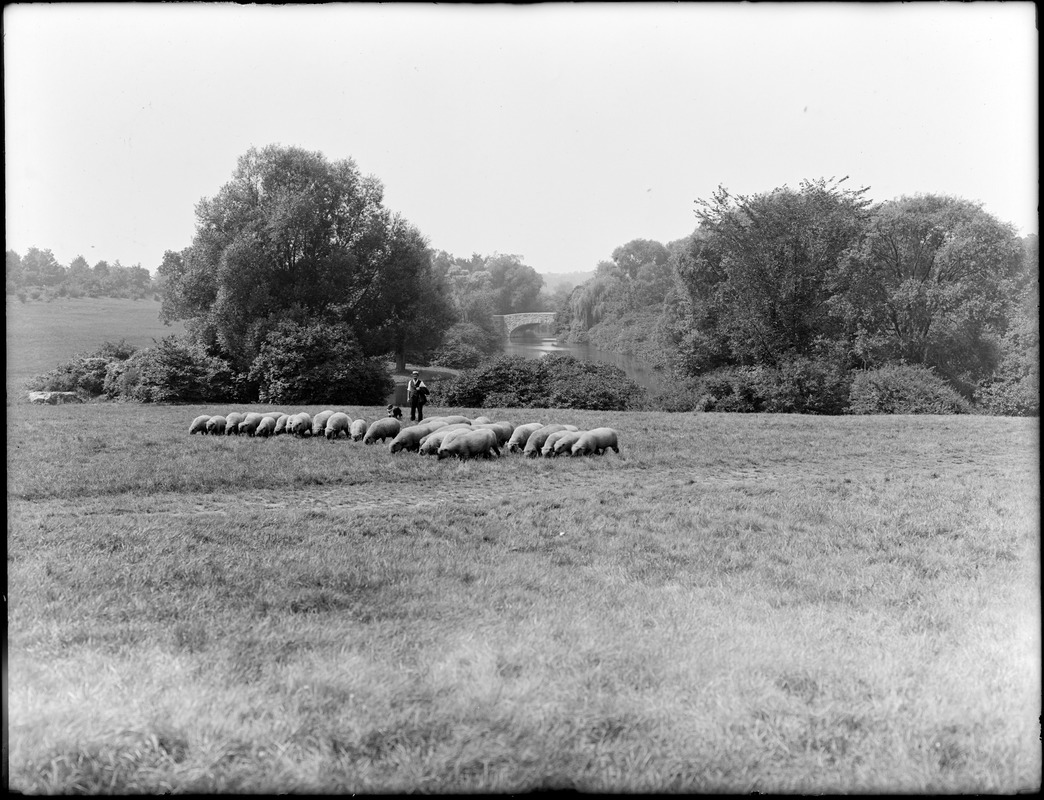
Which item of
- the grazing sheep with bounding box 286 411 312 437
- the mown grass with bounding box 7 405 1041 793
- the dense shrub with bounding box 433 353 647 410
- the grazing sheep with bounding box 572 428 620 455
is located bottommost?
the mown grass with bounding box 7 405 1041 793

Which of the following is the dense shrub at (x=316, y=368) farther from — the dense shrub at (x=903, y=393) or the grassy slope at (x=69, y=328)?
the dense shrub at (x=903, y=393)

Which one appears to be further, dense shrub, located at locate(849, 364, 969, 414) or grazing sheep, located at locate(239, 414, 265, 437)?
dense shrub, located at locate(849, 364, 969, 414)

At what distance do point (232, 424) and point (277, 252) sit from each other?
5.19 metres

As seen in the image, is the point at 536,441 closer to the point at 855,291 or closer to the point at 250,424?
the point at 250,424

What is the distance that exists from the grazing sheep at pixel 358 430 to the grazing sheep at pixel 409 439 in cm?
154

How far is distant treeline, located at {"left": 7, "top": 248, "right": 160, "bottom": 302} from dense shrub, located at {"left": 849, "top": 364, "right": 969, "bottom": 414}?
85.0 ft

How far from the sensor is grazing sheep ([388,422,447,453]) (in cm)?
1152

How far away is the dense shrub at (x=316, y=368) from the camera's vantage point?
1944cm

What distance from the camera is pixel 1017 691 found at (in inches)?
137

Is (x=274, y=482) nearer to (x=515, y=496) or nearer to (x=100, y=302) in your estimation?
(x=515, y=496)

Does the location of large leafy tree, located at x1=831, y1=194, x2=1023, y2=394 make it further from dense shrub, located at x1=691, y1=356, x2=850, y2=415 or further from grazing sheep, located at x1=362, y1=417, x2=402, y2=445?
grazing sheep, located at x1=362, y1=417, x2=402, y2=445

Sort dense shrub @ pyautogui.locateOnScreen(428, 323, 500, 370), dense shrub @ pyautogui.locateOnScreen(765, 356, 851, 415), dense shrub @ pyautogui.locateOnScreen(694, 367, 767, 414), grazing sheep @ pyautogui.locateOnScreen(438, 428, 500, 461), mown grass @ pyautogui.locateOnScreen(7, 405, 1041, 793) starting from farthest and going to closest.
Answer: dense shrub @ pyautogui.locateOnScreen(428, 323, 500, 370) → dense shrub @ pyautogui.locateOnScreen(694, 367, 767, 414) → dense shrub @ pyautogui.locateOnScreen(765, 356, 851, 415) → grazing sheep @ pyautogui.locateOnScreen(438, 428, 500, 461) → mown grass @ pyautogui.locateOnScreen(7, 405, 1041, 793)

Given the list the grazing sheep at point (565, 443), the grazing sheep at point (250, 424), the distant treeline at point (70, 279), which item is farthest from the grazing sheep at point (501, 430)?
Answer: the distant treeline at point (70, 279)

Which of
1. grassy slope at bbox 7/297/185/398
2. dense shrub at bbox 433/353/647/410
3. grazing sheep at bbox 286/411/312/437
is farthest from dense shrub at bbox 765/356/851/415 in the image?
grassy slope at bbox 7/297/185/398
